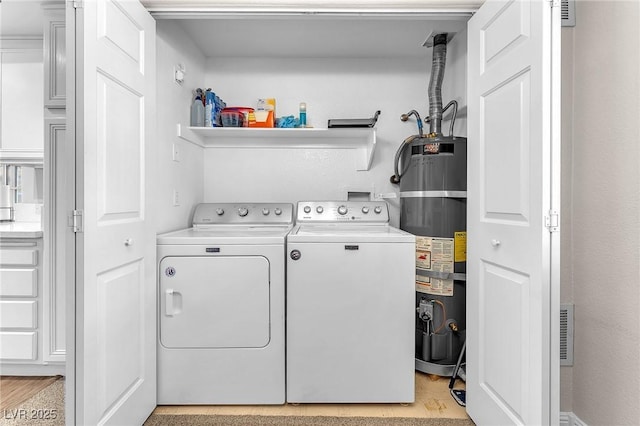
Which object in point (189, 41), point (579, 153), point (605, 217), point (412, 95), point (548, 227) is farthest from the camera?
point (412, 95)

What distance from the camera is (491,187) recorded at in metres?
1.55

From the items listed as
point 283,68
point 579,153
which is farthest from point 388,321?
point 283,68

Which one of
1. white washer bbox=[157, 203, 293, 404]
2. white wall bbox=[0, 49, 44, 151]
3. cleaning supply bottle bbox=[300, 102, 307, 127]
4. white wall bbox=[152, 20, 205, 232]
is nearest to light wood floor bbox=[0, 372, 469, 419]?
white washer bbox=[157, 203, 293, 404]

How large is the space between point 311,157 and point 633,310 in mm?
2115

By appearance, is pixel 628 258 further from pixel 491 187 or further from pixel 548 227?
pixel 491 187

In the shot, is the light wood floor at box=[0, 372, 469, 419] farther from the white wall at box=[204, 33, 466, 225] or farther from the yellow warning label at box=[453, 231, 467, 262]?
the white wall at box=[204, 33, 466, 225]

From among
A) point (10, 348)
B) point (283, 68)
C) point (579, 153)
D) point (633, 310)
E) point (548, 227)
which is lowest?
point (10, 348)

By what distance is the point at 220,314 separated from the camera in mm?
1829

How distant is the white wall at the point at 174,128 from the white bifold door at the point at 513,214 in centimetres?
164

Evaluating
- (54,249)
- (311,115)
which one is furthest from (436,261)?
(54,249)

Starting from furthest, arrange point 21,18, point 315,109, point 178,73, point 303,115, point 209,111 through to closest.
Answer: point 315,109 < point 303,115 < point 209,111 < point 21,18 < point 178,73

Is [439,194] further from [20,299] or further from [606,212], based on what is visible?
[20,299]

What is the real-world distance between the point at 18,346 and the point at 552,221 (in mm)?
3014

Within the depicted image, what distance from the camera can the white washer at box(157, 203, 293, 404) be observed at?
1.83m
